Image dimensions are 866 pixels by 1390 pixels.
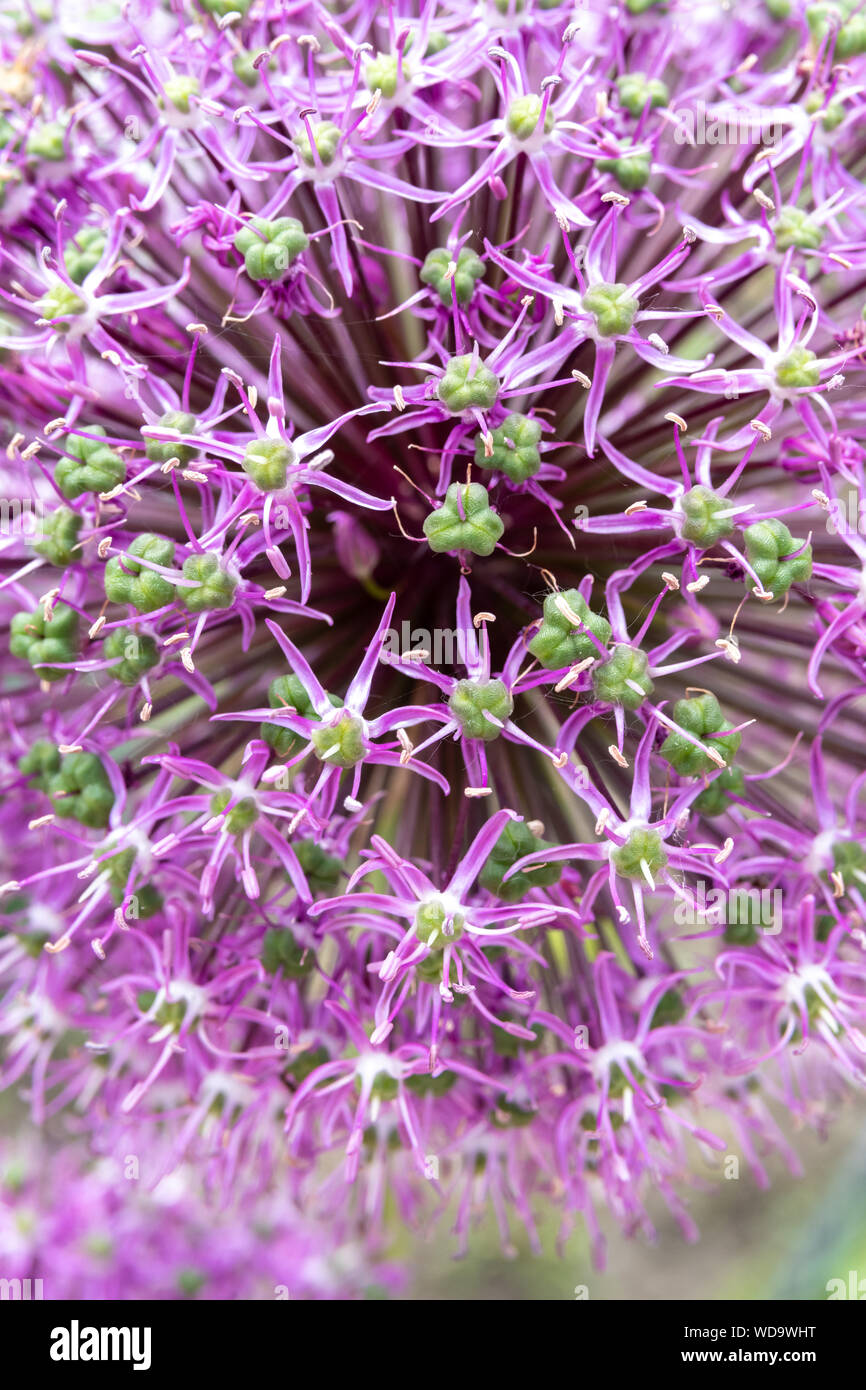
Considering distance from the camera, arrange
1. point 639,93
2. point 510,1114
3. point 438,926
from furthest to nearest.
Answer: point 510,1114 < point 639,93 < point 438,926

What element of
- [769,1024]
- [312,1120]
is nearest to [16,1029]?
[312,1120]

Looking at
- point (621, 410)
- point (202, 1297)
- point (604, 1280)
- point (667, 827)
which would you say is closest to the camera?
point (667, 827)

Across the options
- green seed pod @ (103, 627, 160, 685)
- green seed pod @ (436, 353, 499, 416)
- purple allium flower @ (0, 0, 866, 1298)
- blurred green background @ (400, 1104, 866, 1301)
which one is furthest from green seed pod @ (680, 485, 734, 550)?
blurred green background @ (400, 1104, 866, 1301)

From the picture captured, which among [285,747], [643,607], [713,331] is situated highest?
[713,331]

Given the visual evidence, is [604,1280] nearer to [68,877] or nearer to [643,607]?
[68,877]

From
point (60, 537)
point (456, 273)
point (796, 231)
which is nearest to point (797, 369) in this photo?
point (796, 231)

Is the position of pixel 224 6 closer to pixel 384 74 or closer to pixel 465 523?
pixel 384 74
